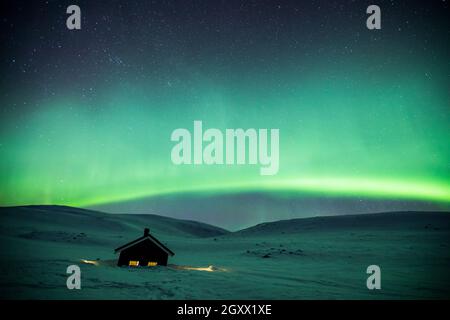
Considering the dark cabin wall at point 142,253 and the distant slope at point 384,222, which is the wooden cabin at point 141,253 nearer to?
the dark cabin wall at point 142,253

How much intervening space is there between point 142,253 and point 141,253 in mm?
67

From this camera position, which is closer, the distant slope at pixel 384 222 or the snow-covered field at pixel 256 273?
the snow-covered field at pixel 256 273

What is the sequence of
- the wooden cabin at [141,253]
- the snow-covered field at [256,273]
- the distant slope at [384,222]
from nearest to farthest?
1. the snow-covered field at [256,273]
2. the wooden cabin at [141,253]
3. the distant slope at [384,222]

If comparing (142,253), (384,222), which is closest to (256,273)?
(142,253)

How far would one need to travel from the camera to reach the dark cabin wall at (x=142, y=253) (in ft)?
77.5

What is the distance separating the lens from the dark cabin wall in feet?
77.5

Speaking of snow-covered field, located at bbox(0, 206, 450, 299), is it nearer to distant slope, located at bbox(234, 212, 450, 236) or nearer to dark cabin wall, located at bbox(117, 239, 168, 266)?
dark cabin wall, located at bbox(117, 239, 168, 266)

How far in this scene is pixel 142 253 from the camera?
23.7m

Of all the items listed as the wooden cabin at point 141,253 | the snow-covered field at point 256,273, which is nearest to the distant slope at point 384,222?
the snow-covered field at point 256,273

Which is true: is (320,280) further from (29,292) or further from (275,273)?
(29,292)

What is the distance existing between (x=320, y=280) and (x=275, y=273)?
3602 millimetres

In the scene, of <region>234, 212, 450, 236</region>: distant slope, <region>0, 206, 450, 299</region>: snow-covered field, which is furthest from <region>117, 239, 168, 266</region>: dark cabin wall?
<region>234, 212, 450, 236</region>: distant slope

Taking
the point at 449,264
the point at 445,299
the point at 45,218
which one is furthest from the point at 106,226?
the point at 445,299
